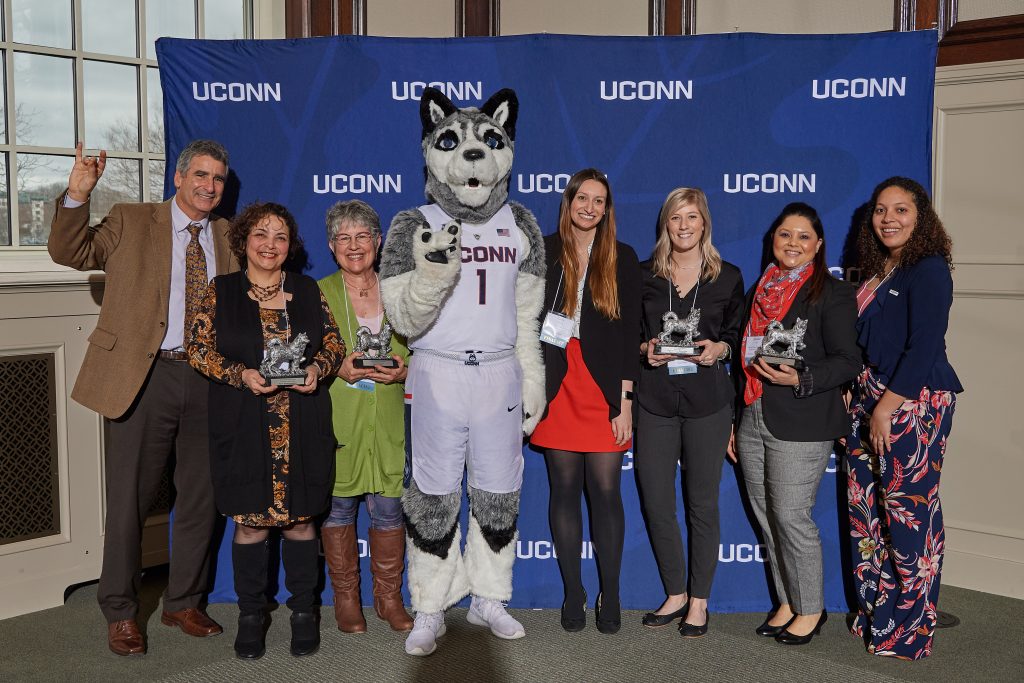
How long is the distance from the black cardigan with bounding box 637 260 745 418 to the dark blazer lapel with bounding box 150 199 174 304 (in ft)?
5.35

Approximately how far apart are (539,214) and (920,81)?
58.1 inches

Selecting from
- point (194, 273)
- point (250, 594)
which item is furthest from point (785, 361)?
point (194, 273)

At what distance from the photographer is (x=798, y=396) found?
2961 mm

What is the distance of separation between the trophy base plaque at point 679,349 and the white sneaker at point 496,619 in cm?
107

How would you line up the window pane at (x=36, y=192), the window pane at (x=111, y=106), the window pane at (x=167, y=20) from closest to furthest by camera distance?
the window pane at (x=36, y=192)
the window pane at (x=111, y=106)
the window pane at (x=167, y=20)

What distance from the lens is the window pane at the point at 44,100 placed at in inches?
143

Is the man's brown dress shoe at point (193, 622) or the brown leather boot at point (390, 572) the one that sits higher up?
the brown leather boot at point (390, 572)

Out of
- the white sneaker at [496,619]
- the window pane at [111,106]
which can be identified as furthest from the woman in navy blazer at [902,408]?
the window pane at [111,106]

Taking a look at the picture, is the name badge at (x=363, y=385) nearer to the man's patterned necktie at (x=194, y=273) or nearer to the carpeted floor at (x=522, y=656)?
the man's patterned necktie at (x=194, y=273)

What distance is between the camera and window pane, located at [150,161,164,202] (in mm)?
3953

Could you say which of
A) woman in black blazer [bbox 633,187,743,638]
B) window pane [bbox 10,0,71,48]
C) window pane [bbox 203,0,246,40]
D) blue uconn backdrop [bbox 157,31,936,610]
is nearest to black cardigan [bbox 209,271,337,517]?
blue uconn backdrop [bbox 157,31,936,610]

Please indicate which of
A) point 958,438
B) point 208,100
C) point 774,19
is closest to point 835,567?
point 958,438

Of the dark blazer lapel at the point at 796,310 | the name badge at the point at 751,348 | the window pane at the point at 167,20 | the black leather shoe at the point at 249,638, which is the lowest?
the black leather shoe at the point at 249,638

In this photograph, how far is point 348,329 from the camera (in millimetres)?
3086
